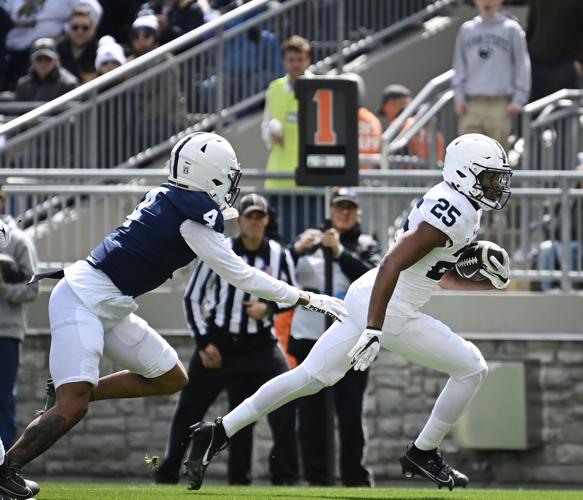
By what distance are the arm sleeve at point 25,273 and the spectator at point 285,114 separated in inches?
103

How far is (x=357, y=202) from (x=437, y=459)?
126 inches

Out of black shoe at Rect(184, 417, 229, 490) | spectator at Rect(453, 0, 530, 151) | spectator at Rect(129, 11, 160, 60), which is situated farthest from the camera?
spectator at Rect(129, 11, 160, 60)

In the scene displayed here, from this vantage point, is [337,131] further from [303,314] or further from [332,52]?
[332,52]

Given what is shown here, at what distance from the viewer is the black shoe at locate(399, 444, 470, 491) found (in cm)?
977

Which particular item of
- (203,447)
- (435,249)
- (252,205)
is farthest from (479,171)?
(252,205)

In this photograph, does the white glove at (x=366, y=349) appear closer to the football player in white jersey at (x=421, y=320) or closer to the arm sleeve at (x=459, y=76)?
the football player in white jersey at (x=421, y=320)

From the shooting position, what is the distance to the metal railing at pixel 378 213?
13227mm

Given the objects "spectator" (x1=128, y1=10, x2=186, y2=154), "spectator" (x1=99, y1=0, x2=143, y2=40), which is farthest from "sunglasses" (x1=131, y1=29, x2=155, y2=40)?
"spectator" (x1=99, y1=0, x2=143, y2=40)

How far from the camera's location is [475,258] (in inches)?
380

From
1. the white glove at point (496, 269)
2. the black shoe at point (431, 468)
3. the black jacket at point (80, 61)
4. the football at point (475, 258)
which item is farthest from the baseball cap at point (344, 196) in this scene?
the black jacket at point (80, 61)

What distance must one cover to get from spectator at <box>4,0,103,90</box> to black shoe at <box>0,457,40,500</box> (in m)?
9.15

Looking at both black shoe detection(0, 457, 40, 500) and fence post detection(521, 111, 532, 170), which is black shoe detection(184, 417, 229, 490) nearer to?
black shoe detection(0, 457, 40, 500)

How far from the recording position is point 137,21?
16109 mm

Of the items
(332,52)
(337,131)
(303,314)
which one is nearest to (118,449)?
(303,314)
